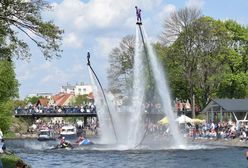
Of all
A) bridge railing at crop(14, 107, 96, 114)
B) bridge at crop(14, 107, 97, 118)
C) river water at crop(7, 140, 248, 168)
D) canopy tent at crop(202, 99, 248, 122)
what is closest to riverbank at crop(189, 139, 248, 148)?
river water at crop(7, 140, 248, 168)

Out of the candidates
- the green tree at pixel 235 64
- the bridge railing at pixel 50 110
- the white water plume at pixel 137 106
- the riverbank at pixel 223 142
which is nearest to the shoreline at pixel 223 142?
the riverbank at pixel 223 142

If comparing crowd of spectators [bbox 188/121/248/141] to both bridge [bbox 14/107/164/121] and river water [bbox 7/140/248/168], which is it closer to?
river water [bbox 7/140/248/168]

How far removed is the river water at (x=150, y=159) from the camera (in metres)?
45.5

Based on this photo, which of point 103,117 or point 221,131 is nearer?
point 221,131

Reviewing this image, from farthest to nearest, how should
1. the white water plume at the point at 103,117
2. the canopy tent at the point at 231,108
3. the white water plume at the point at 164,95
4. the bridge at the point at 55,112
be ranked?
1. the bridge at the point at 55,112
2. the canopy tent at the point at 231,108
3. the white water plume at the point at 103,117
4. the white water plume at the point at 164,95

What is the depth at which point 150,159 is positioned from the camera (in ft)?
164

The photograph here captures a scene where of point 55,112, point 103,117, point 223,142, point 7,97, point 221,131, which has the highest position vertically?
point 7,97

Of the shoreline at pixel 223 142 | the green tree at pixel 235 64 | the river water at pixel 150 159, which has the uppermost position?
the green tree at pixel 235 64

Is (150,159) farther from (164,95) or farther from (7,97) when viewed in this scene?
(7,97)

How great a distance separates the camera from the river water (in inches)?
1790

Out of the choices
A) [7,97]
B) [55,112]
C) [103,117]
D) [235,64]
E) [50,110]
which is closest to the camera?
[103,117]

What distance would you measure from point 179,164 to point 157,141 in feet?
81.0

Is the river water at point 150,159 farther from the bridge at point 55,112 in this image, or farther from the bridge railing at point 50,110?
the bridge railing at point 50,110

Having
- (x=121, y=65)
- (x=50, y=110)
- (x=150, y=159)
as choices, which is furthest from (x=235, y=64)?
(x=150, y=159)
